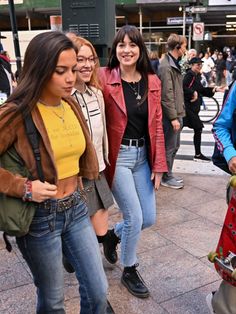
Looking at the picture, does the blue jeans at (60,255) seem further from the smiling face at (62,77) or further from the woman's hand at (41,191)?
the smiling face at (62,77)

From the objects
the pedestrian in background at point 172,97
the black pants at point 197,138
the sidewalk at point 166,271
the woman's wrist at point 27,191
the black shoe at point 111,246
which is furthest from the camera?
the black pants at point 197,138

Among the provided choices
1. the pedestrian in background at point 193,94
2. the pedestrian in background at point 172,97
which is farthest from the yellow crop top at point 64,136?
the pedestrian in background at point 193,94

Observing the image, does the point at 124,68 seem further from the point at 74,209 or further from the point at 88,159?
the point at 74,209

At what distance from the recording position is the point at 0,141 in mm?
1973

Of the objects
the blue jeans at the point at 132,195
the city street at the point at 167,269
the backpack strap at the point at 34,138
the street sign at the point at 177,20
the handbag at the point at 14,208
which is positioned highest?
the street sign at the point at 177,20

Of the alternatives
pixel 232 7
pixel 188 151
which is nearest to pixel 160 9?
pixel 232 7

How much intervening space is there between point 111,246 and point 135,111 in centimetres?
117

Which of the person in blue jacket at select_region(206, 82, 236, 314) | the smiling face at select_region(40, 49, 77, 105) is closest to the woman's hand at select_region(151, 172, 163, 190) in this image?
the person in blue jacket at select_region(206, 82, 236, 314)

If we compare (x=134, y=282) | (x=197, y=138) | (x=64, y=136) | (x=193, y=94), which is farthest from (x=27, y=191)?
(x=197, y=138)

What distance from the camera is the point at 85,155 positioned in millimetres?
2430

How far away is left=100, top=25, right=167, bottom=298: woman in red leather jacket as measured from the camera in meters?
3.18

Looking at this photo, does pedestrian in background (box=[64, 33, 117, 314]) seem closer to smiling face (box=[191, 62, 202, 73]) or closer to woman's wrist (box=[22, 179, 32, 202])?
woman's wrist (box=[22, 179, 32, 202])

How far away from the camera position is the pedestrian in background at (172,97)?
559 centimetres

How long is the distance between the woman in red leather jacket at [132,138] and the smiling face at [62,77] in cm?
104
